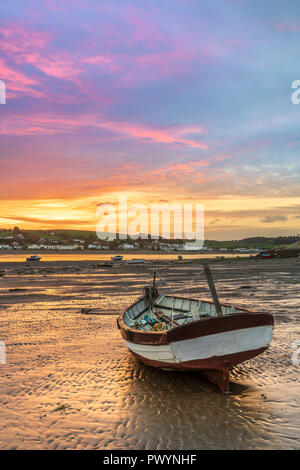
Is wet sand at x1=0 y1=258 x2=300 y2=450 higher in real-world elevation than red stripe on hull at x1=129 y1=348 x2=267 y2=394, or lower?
lower

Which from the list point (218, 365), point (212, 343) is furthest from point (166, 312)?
point (212, 343)

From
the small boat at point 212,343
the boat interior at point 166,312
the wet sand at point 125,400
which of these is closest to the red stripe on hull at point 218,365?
the small boat at point 212,343

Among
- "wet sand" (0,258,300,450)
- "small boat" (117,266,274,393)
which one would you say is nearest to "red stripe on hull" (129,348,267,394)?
"small boat" (117,266,274,393)

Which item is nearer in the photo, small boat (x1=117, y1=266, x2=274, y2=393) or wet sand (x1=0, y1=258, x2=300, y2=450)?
wet sand (x1=0, y1=258, x2=300, y2=450)

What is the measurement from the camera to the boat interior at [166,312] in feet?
42.0

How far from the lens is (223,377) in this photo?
29.8 feet

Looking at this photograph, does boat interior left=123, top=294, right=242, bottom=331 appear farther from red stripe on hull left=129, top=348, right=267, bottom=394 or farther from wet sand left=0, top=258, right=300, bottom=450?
red stripe on hull left=129, top=348, right=267, bottom=394

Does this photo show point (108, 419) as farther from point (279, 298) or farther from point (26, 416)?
point (279, 298)

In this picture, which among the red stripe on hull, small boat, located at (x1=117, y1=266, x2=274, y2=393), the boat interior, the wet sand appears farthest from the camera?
the boat interior

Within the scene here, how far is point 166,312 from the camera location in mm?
15570

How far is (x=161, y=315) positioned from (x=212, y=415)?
654cm

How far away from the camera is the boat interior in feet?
42.0

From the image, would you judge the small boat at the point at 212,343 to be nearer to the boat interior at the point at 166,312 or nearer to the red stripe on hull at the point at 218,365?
the red stripe on hull at the point at 218,365
